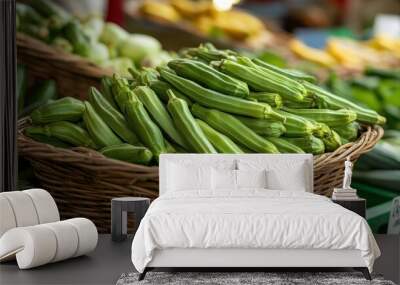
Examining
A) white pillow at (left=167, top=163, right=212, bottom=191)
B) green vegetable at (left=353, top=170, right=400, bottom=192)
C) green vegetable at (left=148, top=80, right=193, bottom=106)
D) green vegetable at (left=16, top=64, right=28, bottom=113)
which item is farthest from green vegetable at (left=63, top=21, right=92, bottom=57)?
green vegetable at (left=353, top=170, right=400, bottom=192)

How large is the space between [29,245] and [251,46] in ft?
8.50

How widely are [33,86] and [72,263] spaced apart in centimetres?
160

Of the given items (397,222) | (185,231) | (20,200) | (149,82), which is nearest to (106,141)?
(149,82)

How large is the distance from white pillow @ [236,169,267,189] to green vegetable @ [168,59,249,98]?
0.56 meters

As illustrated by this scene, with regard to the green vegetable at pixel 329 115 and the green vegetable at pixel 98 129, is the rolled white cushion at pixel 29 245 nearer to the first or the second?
the green vegetable at pixel 98 129

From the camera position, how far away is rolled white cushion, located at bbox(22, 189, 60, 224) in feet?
18.5

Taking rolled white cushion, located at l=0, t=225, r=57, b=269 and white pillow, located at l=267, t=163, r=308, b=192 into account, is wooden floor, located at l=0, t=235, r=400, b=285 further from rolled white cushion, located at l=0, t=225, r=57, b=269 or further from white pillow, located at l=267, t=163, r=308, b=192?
white pillow, located at l=267, t=163, r=308, b=192

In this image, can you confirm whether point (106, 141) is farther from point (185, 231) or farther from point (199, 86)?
point (185, 231)

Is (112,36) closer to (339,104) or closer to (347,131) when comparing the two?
(339,104)

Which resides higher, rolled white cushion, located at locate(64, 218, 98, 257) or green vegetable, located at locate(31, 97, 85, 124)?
green vegetable, located at locate(31, 97, 85, 124)

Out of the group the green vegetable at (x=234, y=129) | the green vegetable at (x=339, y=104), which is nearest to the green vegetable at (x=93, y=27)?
the green vegetable at (x=234, y=129)

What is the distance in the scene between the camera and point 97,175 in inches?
242

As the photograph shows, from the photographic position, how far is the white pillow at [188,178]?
19.7 ft

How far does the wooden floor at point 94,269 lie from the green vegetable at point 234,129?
3.10 feet
